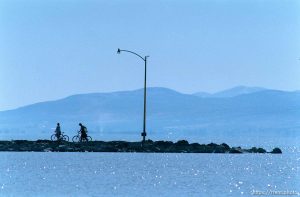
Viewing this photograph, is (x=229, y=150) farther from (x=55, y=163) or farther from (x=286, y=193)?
(x=286, y=193)

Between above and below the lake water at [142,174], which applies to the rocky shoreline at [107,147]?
above

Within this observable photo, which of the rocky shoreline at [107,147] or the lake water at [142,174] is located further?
the rocky shoreline at [107,147]

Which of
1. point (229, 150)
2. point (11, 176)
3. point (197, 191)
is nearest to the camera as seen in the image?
point (197, 191)

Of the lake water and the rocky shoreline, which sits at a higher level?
the rocky shoreline

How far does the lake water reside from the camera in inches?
2071

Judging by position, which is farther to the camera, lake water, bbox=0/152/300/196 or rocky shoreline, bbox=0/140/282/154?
rocky shoreline, bbox=0/140/282/154

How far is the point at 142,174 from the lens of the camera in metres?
63.5

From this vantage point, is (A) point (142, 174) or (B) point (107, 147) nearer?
(A) point (142, 174)

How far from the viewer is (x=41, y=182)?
56.7 meters

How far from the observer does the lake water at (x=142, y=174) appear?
52.6 m

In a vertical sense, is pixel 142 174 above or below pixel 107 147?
below

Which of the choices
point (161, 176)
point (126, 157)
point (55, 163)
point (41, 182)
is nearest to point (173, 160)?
point (126, 157)

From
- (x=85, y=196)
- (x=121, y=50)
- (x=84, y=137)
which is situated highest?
(x=121, y=50)

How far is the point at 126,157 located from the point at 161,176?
58.4ft
